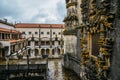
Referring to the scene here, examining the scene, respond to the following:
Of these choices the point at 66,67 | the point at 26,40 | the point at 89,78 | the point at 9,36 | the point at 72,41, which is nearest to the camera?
the point at 89,78

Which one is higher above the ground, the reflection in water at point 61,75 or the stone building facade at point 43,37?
the stone building facade at point 43,37

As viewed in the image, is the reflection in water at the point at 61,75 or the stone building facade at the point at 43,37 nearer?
the reflection in water at the point at 61,75

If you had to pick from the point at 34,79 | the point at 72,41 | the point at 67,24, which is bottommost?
the point at 34,79

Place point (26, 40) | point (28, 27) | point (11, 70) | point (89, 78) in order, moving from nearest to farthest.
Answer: point (89, 78) < point (11, 70) < point (26, 40) < point (28, 27)

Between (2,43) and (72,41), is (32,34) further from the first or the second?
(72,41)

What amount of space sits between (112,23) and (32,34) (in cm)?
6488

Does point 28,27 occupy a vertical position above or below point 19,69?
above

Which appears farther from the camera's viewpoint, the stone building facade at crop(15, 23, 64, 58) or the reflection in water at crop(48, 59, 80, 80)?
the stone building facade at crop(15, 23, 64, 58)

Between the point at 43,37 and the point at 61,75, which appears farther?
the point at 43,37

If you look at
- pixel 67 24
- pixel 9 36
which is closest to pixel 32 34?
pixel 9 36

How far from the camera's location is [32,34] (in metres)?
76.2

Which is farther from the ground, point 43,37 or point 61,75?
point 43,37

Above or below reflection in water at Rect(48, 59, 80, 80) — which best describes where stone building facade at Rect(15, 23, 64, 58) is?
above

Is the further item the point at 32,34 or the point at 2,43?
the point at 32,34
